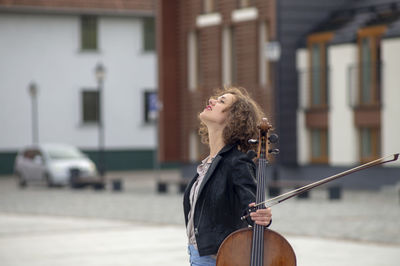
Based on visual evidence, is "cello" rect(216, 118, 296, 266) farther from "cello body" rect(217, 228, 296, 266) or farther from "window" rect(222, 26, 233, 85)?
"window" rect(222, 26, 233, 85)

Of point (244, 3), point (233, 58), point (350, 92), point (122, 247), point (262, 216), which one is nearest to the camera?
point (262, 216)

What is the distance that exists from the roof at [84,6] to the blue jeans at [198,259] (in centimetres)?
3922

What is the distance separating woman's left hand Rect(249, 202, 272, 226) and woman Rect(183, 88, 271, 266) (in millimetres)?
162

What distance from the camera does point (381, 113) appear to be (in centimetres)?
2795

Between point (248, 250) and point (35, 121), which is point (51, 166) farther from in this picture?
point (248, 250)

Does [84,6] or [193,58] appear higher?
[84,6]

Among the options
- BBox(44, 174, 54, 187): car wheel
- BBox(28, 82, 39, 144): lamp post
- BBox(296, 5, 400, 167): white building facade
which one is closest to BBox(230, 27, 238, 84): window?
BBox(296, 5, 400, 167): white building facade

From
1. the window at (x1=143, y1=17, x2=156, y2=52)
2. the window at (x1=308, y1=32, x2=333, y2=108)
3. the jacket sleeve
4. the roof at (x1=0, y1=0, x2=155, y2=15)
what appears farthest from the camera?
the window at (x1=143, y1=17, x2=156, y2=52)

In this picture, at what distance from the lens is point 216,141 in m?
5.22

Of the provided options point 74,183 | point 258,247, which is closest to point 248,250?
point 258,247

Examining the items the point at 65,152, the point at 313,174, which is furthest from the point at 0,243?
the point at 65,152

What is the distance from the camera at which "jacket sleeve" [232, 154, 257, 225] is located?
16.2ft

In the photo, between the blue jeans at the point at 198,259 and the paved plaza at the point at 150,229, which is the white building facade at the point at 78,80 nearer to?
the paved plaza at the point at 150,229

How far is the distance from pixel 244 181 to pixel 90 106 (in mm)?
42033
